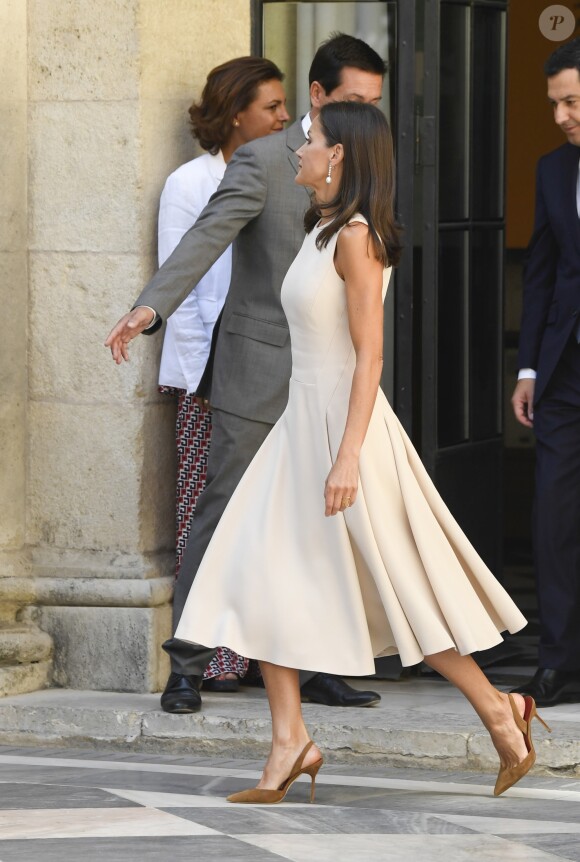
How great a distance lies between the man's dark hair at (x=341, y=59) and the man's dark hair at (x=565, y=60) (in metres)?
0.51

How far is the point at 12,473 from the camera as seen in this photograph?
6.65 m

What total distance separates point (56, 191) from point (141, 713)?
175 centimetres

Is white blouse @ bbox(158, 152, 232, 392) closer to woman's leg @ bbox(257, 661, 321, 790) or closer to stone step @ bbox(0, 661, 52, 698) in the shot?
stone step @ bbox(0, 661, 52, 698)

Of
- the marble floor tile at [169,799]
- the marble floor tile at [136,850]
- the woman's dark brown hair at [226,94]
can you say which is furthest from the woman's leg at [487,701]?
the woman's dark brown hair at [226,94]

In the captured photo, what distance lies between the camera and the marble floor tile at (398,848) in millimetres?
4457

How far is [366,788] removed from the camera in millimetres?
5402

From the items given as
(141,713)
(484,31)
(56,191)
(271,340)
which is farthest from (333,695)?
(484,31)

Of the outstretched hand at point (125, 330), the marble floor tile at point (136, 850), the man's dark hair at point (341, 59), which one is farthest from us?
the man's dark hair at point (341, 59)

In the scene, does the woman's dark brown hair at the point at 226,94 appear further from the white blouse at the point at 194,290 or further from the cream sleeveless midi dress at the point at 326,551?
the cream sleeveless midi dress at the point at 326,551

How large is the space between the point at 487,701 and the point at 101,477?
1.92 meters

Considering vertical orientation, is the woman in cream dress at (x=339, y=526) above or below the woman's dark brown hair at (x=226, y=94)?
below

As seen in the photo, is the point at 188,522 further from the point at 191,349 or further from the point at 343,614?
the point at 343,614

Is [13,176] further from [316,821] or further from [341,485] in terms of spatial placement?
[316,821]

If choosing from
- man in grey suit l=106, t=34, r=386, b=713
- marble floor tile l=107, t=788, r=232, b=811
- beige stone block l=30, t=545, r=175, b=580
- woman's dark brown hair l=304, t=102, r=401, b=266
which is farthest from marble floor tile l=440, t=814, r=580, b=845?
beige stone block l=30, t=545, r=175, b=580
